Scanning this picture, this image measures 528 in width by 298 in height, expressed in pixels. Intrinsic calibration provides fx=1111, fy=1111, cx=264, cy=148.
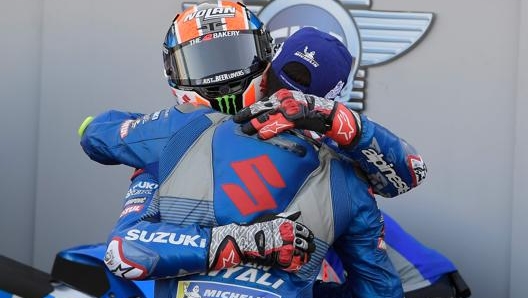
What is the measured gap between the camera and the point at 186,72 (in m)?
2.79

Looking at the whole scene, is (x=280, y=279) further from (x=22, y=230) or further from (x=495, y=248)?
(x=22, y=230)

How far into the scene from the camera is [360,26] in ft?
15.3

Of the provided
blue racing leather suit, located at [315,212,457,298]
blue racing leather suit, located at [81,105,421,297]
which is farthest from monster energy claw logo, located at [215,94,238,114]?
blue racing leather suit, located at [315,212,457,298]

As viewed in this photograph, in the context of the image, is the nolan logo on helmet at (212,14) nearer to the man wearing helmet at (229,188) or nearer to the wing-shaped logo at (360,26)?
the man wearing helmet at (229,188)

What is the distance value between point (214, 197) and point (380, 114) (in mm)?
2450

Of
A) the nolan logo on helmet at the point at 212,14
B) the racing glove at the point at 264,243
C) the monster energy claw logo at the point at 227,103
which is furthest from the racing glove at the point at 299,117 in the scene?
the nolan logo on helmet at the point at 212,14

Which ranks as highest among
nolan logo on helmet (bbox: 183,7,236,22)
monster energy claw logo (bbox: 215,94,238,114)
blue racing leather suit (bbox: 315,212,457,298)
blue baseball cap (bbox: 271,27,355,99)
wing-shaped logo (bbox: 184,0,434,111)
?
nolan logo on helmet (bbox: 183,7,236,22)

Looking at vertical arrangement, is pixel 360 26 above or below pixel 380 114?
above

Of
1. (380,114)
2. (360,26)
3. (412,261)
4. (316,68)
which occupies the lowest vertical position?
(412,261)

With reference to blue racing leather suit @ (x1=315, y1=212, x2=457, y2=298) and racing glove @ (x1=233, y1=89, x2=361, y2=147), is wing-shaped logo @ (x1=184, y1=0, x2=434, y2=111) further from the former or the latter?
racing glove @ (x1=233, y1=89, x2=361, y2=147)

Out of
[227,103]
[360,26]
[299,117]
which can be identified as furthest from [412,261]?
[299,117]

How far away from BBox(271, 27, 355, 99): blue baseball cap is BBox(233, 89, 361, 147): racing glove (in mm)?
418

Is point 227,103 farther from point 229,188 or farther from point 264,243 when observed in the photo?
point 264,243

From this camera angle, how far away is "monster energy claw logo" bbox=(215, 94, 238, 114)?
2.77m
